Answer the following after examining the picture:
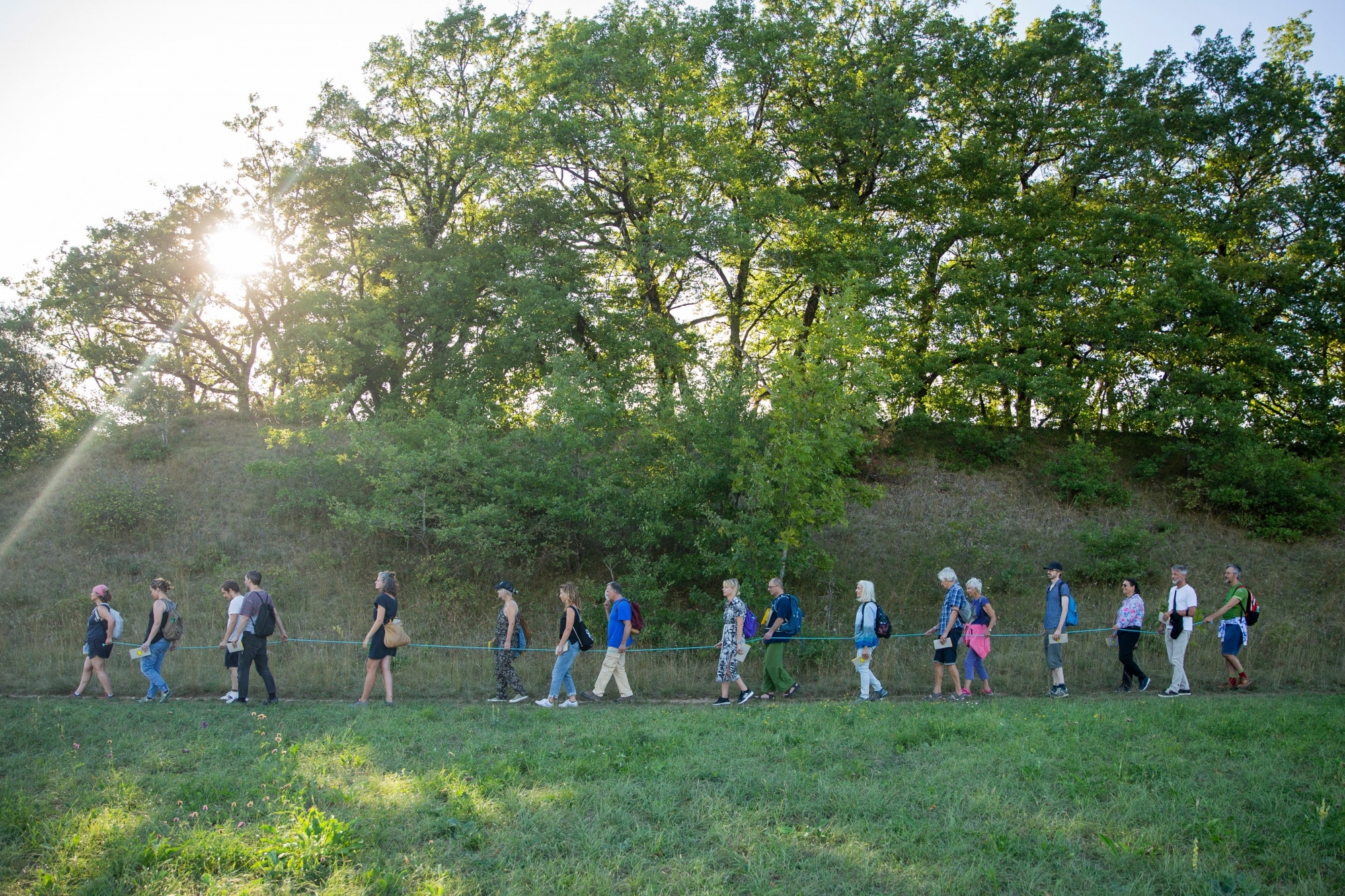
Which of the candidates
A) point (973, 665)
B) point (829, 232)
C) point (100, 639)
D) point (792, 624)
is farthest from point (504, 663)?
point (829, 232)

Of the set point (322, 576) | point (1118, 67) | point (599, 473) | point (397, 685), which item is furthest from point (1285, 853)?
point (1118, 67)

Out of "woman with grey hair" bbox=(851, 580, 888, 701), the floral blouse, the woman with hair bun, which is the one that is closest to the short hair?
"woman with grey hair" bbox=(851, 580, 888, 701)

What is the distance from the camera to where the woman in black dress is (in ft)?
37.4

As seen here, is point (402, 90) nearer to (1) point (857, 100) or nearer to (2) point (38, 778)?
(1) point (857, 100)

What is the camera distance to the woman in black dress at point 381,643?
11.4 meters

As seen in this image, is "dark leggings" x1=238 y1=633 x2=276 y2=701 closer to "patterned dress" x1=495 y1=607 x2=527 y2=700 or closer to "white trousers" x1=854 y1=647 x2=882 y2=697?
"patterned dress" x1=495 y1=607 x2=527 y2=700

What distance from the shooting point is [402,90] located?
2827 centimetres

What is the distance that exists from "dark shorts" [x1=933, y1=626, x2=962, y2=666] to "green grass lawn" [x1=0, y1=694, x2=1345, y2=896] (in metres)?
2.74

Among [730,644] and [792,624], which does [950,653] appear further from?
[730,644]

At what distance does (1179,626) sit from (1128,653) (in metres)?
0.80

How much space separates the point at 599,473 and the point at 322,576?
21.7 ft

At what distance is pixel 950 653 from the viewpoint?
12180mm

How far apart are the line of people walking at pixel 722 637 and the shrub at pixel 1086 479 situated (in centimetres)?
1035

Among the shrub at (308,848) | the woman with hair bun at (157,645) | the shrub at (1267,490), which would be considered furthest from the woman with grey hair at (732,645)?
the shrub at (1267,490)
